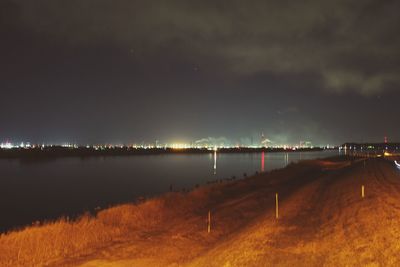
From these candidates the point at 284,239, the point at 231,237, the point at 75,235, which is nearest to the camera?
the point at 284,239

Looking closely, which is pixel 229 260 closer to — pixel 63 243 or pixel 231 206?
pixel 63 243

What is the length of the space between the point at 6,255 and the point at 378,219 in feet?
53.5

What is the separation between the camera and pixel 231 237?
60.7 feet

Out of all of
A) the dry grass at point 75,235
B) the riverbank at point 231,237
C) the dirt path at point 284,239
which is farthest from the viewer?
the dry grass at point 75,235

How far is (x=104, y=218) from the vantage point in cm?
2503

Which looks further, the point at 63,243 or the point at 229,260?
the point at 63,243

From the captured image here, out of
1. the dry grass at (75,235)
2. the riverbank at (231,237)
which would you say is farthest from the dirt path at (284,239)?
the dry grass at (75,235)

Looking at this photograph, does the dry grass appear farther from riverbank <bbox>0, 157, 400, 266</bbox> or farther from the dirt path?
the dirt path

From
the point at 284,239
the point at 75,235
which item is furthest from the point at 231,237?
the point at 75,235

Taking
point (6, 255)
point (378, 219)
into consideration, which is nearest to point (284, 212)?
point (378, 219)

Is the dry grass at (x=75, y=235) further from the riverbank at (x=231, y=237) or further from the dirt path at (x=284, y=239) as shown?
the dirt path at (x=284, y=239)

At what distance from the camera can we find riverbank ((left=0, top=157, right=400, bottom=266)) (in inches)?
531

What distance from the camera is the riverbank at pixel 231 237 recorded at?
44.3 feet

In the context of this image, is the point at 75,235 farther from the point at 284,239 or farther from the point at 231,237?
the point at 284,239
